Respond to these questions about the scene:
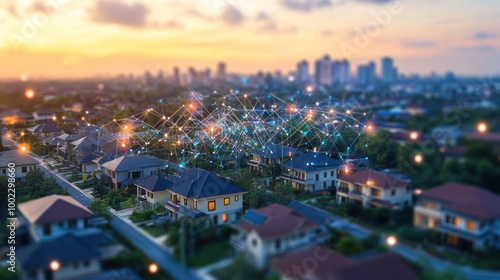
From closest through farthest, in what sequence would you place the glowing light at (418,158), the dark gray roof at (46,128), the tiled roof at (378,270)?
the tiled roof at (378,270), the glowing light at (418,158), the dark gray roof at (46,128)

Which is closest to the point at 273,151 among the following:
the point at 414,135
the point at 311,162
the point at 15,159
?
the point at 311,162

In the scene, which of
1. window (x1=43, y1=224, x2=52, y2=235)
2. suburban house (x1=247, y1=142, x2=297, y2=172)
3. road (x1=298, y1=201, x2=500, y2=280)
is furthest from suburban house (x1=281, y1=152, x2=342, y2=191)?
window (x1=43, y1=224, x2=52, y2=235)

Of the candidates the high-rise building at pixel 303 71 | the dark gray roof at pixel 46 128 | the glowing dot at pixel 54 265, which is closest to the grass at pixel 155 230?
the glowing dot at pixel 54 265

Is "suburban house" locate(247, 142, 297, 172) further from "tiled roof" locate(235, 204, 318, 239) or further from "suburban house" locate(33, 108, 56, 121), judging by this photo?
"suburban house" locate(33, 108, 56, 121)

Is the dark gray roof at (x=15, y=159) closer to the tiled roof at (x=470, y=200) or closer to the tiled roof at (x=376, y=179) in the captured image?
the tiled roof at (x=376, y=179)

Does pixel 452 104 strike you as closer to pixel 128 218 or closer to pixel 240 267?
pixel 240 267

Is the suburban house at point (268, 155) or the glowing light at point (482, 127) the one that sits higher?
the glowing light at point (482, 127)

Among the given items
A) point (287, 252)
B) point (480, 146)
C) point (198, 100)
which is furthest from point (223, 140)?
point (480, 146)
